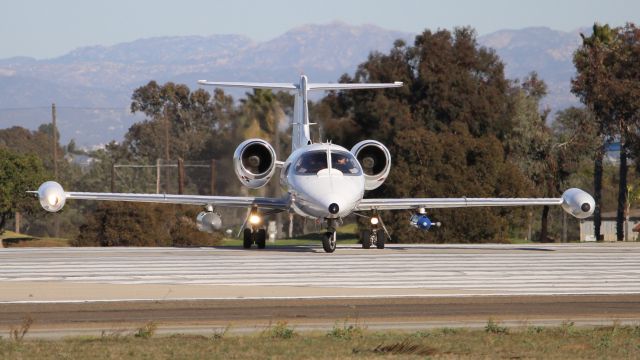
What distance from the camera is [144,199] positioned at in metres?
32.5

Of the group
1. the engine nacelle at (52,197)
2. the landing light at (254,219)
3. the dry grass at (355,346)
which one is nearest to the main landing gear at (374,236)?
the landing light at (254,219)

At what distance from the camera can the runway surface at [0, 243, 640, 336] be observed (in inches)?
709

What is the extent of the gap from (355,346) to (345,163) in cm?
1589

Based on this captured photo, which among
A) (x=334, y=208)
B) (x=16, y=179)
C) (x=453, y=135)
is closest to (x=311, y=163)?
(x=334, y=208)

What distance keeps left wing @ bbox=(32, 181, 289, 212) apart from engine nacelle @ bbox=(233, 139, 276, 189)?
0.64m

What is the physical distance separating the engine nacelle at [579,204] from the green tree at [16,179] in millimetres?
48371

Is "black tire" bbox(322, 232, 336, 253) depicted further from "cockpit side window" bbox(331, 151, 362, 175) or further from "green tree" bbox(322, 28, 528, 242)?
"green tree" bbox(322, 28, 528, 242)

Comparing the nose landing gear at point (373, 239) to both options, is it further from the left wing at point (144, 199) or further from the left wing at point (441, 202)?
the left wing at point (144, 199)

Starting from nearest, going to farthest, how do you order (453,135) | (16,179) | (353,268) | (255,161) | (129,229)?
(353,268) < (255,161) < (129,229) < (453,135) < (16,179)

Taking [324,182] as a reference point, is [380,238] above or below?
below

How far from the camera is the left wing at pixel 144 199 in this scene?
31.0 m

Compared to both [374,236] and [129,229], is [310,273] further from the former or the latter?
[129,229]

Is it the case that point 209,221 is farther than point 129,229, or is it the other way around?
point 129,229

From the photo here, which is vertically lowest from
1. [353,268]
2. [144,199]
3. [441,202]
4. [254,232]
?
[254,232]
